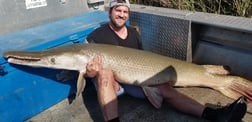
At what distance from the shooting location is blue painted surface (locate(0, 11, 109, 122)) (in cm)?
283

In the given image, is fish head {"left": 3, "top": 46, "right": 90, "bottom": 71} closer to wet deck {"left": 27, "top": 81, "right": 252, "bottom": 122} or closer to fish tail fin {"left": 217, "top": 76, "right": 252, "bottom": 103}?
wet deck {"left": 27, "top": 81, "right": 252, "bottom": 122}

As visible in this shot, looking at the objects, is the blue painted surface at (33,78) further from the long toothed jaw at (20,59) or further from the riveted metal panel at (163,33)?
the riveted metal panel at (163,33)

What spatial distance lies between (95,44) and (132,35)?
0.55 m

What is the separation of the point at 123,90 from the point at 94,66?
0.54m

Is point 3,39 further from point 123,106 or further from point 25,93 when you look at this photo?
point 123,106

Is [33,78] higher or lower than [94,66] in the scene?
lower

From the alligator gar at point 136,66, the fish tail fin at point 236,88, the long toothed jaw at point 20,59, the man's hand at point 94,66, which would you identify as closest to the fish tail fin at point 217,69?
the alligator gar at point 136,66

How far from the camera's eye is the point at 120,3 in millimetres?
3205

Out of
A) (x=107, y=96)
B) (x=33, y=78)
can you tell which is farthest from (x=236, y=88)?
(x=33, y=78)

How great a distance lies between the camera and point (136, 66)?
3055mm

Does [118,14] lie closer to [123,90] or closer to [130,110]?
[123,90]

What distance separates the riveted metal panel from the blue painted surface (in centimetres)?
72

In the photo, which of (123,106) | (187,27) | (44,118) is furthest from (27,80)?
(187,27)

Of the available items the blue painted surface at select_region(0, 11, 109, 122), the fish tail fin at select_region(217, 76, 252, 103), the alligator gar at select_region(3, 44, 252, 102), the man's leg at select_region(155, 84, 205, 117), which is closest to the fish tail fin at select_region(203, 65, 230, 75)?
the alligator gar at select_region(3, 44, 252, 102)
